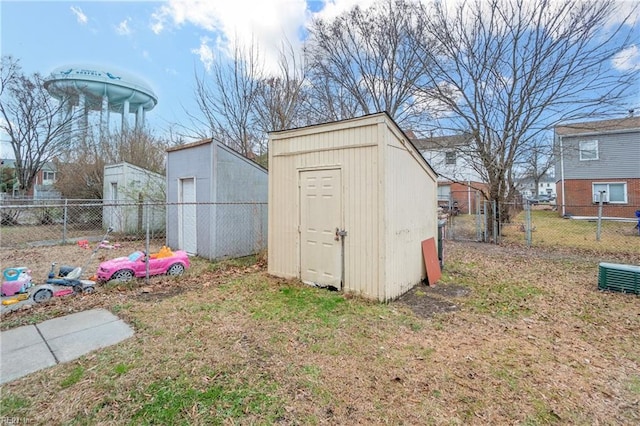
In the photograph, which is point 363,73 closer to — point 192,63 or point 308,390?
point 192,63

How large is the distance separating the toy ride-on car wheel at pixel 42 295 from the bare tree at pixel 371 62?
1118 centimetres

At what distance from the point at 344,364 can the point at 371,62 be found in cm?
1217

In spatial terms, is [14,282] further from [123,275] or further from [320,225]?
[320,225]

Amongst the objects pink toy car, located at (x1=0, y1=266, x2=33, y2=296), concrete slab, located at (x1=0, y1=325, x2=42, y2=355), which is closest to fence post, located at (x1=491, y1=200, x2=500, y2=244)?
concrete slab, located at (x1=0, y1=325, x2=42, y2=355)

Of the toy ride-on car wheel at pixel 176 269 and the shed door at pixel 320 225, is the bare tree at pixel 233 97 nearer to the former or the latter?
the toy ride-on car wheel at pixel 176 269

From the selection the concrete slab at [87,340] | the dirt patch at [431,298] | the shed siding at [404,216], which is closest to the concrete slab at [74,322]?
the concrete slab at [87,340]

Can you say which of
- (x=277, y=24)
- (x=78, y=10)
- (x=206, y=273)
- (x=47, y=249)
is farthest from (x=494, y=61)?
(x=47, y=249)

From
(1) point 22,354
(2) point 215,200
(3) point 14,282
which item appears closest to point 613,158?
(2) point 215,200

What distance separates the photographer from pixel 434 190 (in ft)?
21.5

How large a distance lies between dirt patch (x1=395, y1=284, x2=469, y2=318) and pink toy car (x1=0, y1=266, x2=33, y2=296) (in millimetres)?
5776

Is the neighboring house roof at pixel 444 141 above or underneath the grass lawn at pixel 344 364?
above

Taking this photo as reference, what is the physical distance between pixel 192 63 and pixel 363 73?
6721 millimetres

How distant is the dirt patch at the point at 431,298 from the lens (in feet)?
14.4

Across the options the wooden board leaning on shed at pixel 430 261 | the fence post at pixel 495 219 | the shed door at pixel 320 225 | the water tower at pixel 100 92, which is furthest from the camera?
the water tower at pixel 100 92
